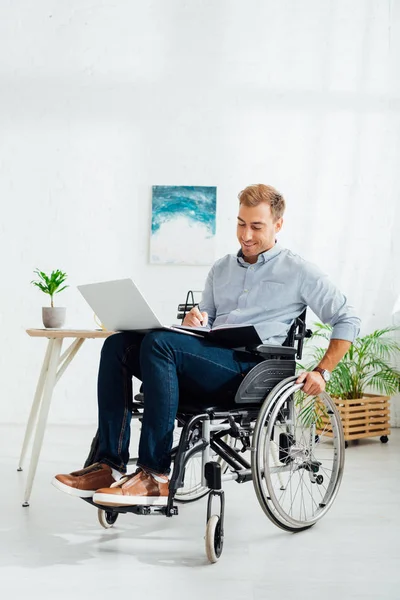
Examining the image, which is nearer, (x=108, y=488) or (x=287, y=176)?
(x=108, y=488)

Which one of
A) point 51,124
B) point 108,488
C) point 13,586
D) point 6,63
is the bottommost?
point 13,586

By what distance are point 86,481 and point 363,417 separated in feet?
7.48

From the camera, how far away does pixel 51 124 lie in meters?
4.61

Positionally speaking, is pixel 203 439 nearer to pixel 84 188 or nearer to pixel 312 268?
pixel 312 268

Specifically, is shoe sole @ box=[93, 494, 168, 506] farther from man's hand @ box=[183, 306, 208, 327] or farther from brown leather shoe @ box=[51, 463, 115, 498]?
man's hand @ box=[183, 306, 208, 327]

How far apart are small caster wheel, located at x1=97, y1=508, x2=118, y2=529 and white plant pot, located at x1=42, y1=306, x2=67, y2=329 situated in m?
0.93

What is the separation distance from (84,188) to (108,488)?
2.98 m

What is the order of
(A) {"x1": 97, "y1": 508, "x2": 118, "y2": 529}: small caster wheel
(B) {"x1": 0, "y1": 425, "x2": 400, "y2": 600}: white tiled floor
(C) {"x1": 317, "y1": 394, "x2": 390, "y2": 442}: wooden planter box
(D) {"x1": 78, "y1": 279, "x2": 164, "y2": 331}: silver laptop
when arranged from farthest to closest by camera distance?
(C) {"x1": 317, "y1": 394, "x2": 390, "y2": 442}: wooden planter box
(A) {"x1": 97, "y1": 508, "x2": 118, "y2": 529}: small caster wheel
(D) {"x1": 78, "y1": 279, "x2": 164, "y2": 331}: silver laptop
(B) {"x1": 0, "y1": 425, "x2": 400, "y2": 600}: white tiled floor

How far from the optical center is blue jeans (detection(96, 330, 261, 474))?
6.40 ft

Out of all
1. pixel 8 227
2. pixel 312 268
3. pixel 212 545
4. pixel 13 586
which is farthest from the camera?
pixel 8 227

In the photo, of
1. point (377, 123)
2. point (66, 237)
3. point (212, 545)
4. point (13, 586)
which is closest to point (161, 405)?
point (212, 545)

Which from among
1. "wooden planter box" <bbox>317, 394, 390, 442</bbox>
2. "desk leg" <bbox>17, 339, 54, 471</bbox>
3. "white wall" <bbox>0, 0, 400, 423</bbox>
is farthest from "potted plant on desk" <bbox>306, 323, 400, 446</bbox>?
"desk leg" <bbox>17, 339, 54, 471</bbox>

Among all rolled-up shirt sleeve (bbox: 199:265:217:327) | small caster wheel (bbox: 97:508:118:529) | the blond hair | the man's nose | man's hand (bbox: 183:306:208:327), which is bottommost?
small caster wheel (bbox: 97:508:118:529)

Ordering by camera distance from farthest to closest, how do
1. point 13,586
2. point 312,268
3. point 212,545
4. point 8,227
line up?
point 8,227
point 312,268
point 212,545
point 13,586
